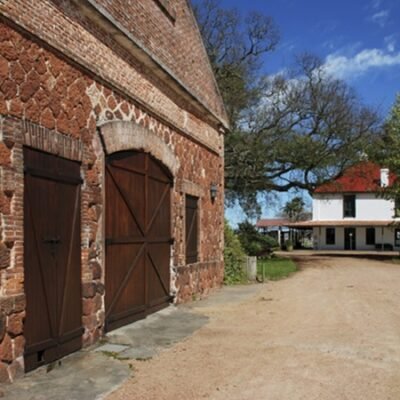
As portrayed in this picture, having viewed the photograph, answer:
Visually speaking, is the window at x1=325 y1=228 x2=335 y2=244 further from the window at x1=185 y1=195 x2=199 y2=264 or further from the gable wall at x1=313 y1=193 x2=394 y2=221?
the window at x1=185 y1=195 x2=199 y2=264

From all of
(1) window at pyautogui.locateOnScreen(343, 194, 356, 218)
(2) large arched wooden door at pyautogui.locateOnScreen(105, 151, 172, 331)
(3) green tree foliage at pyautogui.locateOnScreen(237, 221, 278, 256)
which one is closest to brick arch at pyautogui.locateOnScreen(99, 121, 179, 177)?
→ (2) large arched wooden door at pyautogui.locateOnScreen(105, 151, 172, 331)

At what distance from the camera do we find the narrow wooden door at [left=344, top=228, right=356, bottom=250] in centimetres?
5106

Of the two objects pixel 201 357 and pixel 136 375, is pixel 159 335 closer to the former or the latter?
pixel 201 357

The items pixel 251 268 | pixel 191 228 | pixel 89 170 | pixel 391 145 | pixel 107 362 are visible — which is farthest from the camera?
pixel 391 145

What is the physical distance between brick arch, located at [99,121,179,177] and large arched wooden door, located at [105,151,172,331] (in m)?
0.16

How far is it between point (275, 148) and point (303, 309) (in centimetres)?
1541

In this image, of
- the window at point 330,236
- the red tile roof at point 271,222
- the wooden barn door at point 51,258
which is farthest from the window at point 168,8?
the red tile roof at point 271,222

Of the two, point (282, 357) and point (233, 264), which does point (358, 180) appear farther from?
point (282, 357)

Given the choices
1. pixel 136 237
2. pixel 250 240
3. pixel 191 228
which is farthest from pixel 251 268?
pixel 250 240

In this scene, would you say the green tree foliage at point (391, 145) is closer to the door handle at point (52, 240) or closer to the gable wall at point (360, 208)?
the gable wall at point (360, 208)

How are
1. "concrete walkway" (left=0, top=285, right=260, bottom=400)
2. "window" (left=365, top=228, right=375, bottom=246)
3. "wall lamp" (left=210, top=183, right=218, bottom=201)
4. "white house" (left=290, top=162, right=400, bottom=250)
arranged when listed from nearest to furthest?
"concrete walkway" (left=0, top=285, right=260, bottom=400), "wall lamp" (left=210, top=183, right=218, bottom=201), "white house" (left=290, top=162, right=400, bottom=250), "window" (left=365, top=228, right=375, bottom=246)

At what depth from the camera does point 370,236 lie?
166ft

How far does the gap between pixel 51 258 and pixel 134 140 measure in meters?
3.30

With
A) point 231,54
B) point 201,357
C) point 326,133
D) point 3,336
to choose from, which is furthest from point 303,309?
point 231,54
